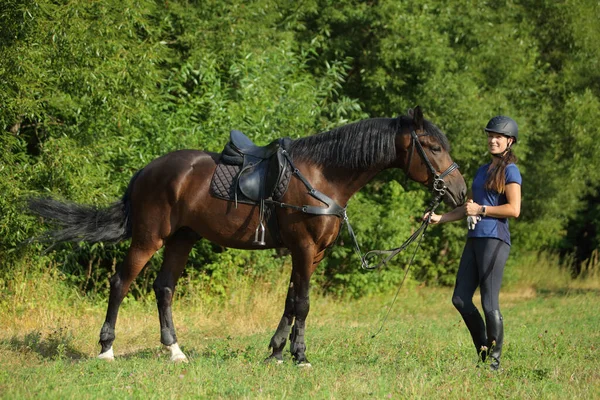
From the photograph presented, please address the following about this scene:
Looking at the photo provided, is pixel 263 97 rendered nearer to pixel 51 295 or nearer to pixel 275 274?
pixel 275 274

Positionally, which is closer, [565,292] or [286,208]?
[286,208]

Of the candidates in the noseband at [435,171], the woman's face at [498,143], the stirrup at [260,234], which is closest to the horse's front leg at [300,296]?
the stirrup at [260,234]

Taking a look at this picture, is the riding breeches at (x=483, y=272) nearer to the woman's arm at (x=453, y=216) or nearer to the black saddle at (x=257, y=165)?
the woman's arm at (x=453, y=216)

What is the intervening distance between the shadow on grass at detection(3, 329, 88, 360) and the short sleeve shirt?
13.0 ft

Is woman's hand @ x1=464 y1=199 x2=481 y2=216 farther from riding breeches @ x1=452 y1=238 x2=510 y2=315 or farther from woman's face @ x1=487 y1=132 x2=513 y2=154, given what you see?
woman's face @ x1=487 y1=132 x2=513 y2=154

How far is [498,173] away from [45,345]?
477cm

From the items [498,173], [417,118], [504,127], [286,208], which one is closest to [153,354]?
[286,208]

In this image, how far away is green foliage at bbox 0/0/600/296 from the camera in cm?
878

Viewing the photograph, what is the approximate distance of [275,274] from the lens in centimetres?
1103

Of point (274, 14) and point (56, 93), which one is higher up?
point (274, 14)

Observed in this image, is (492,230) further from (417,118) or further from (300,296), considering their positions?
(300,296)

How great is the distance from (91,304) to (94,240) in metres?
3.03

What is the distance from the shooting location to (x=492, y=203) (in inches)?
227

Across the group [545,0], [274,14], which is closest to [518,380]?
[274,14]
